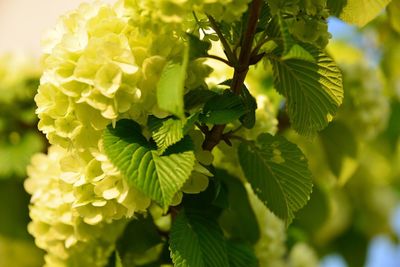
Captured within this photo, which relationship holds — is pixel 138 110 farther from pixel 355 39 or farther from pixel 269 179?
pixel 355 39

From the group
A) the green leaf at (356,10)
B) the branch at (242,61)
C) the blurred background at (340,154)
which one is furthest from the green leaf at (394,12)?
the branch at (242,61)

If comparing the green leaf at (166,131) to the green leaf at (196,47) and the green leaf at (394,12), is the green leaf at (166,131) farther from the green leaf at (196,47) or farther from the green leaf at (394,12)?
the green leaf at (394,12)

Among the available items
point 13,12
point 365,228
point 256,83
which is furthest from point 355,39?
point 13,12

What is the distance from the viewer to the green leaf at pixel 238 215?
90cm

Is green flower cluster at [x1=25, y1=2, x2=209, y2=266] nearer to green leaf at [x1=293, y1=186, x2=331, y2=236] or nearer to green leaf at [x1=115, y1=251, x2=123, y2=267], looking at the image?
green leaf at [x1=115, y1=251, x2=123, y2=267]

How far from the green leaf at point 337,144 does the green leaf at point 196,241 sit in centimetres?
48

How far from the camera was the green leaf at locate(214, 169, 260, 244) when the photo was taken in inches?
35.3

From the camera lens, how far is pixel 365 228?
1.69 metres

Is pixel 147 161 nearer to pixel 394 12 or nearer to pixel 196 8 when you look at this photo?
pixel 196 8

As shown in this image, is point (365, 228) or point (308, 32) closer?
point (308, 32)

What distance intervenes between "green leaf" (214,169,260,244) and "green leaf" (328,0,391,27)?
246 millimetres

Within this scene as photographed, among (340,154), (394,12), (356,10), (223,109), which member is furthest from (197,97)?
(340,154)

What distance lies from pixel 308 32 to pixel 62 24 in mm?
232

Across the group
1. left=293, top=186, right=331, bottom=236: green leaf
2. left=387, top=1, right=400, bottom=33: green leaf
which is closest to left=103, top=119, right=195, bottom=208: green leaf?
left=387, top=1, right=400, bottom=33: green leaf
